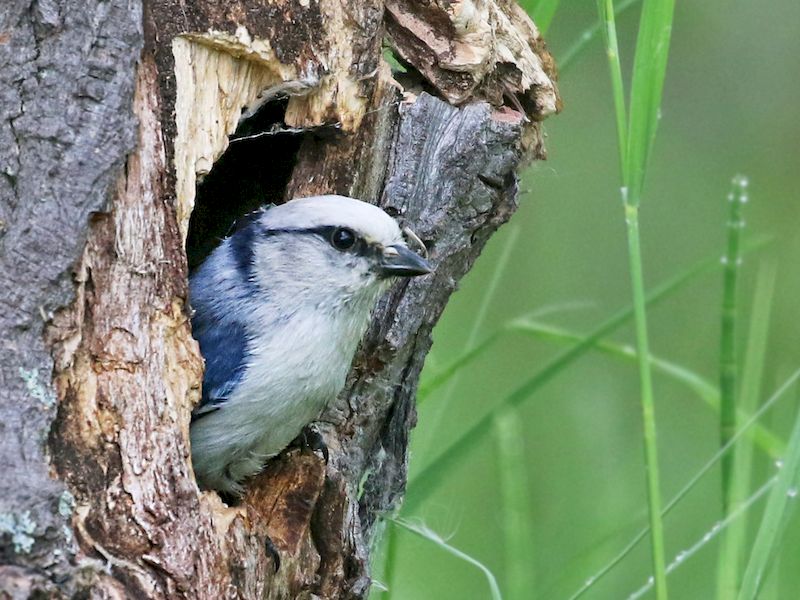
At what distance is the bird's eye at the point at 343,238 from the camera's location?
8.45 feet

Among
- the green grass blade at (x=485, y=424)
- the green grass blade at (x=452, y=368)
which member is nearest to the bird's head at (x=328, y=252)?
the green grass blade at (x=452, y=368)

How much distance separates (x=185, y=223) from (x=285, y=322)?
0.33 m

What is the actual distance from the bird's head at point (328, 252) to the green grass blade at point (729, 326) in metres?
0.59

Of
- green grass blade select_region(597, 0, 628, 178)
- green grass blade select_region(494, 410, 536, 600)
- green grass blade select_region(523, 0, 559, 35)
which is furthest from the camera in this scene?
green grass blade select_region(523, 0, 559, 35)

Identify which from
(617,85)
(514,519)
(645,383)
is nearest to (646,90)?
(617,85)

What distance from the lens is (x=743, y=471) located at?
103 inches

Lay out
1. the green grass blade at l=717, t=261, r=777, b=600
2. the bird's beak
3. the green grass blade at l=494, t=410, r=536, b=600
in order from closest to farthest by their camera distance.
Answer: the green grass blade at l=717, t=261, r=777, b=600
the bird's beak
the green grass blade at l=494, t=410, r=536, b=600

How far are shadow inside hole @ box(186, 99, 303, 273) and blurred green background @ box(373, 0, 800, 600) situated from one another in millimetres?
656

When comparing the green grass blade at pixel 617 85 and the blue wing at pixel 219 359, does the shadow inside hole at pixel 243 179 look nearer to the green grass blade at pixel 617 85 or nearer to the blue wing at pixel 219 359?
the blue wing at pixel 219 359

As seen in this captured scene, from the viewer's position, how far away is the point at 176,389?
232 centimetres

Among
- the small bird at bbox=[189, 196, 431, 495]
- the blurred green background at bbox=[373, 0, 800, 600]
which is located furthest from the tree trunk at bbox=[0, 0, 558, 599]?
the blurred green background at bbox=[373, 0, 800, 600]

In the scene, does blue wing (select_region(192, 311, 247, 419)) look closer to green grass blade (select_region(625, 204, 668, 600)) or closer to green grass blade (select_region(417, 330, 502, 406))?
green grass blade (select_region(417, 330, 502, 406))

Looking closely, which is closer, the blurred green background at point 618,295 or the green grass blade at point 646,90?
the green grass blade at point 646,90

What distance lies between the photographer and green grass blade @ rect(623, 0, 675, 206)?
7.25 feet
